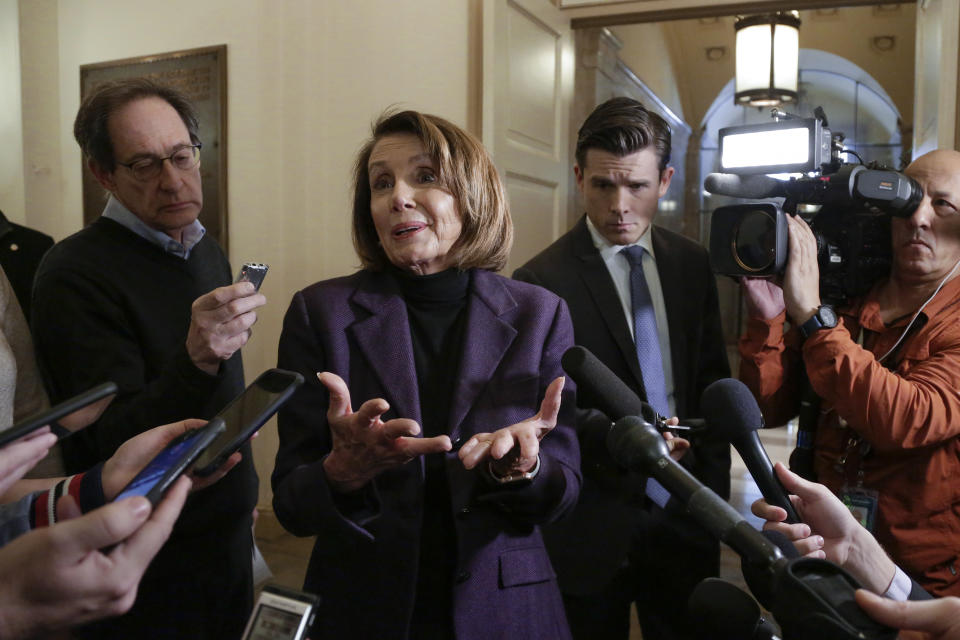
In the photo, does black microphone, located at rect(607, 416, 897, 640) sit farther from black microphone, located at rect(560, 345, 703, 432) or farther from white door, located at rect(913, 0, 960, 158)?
white door, located at rect(913, 0, 960, 158)

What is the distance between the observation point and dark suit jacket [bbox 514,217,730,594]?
1682 mm

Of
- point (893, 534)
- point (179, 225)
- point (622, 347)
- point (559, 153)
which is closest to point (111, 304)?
point (179, 225)

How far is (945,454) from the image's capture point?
1507 mm

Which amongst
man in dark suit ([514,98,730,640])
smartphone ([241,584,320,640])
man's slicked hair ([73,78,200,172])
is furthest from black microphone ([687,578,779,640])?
man's slicked hair ([73,78,200,172])

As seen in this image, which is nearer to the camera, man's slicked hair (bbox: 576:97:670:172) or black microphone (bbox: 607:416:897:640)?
black microphone (bbox: 607:416:897:640)

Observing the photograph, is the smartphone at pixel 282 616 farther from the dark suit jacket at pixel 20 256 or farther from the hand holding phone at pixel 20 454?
the dark suit jacket at pixel 20 256

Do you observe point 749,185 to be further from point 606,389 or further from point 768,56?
point 768,56

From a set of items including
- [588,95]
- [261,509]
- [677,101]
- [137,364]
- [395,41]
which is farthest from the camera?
[677,101]

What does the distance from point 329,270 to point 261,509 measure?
3.90 ft

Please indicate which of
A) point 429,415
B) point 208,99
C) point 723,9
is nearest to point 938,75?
point 723,9

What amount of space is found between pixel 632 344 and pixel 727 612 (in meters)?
1.12

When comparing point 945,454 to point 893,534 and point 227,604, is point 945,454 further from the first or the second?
point 227,604

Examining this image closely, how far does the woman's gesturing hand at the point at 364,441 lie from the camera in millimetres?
981

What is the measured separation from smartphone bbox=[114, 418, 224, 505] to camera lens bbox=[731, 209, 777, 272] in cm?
119
